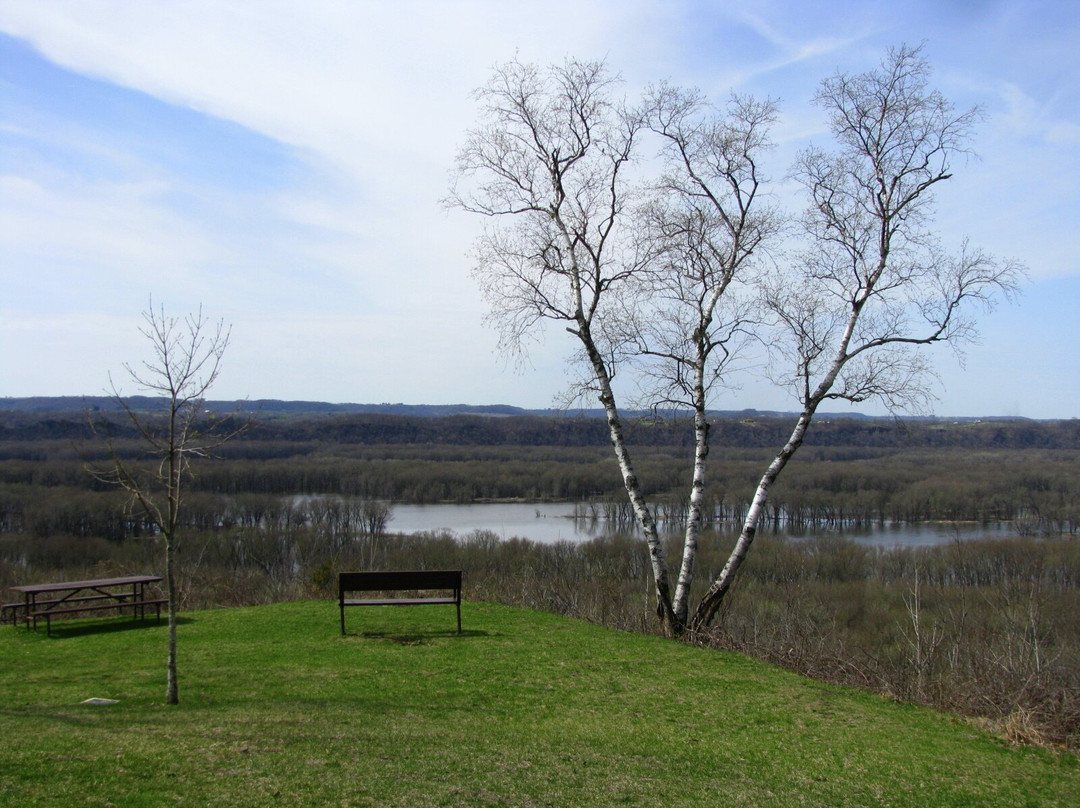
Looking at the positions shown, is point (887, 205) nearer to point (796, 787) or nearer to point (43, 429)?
point (796, 787)

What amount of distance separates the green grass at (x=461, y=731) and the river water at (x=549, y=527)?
34.9 meters

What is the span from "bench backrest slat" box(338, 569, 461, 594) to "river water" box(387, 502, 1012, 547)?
33598 mm

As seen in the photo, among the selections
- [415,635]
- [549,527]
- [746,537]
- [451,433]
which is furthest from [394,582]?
[451,433]

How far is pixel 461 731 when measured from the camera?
6.61 m

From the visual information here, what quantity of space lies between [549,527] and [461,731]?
4758 centimetres

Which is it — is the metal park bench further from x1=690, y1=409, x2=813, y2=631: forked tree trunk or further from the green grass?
x1=690, y1=409, x2=813, y2=631: forked tree trunk

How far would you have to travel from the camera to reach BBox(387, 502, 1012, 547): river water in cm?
4856

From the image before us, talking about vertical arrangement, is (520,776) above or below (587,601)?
above

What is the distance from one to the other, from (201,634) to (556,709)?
18.3 feet

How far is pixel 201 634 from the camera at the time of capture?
35.7 feet

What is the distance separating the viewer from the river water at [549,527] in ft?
159

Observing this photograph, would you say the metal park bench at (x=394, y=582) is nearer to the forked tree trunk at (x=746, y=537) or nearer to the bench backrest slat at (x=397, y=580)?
the bench backrest slat at (x=397, y=580)

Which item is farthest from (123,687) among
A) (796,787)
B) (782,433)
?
(782,433)

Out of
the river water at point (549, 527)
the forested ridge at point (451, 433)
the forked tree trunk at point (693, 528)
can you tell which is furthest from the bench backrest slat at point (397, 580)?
the forested ridge at point (451, 433)
